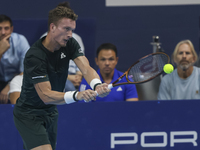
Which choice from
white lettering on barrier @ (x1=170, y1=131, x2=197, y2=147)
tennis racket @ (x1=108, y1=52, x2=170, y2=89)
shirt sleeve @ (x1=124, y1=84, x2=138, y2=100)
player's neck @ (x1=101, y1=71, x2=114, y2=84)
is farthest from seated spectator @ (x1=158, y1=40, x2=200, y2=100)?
tennis racket @ (x1=108, y1=52, x2=170, y2=89)

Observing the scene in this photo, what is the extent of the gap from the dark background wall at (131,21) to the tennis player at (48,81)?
3.18m

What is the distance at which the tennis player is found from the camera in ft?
9.43

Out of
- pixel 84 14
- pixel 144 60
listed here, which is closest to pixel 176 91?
pixel 144 60

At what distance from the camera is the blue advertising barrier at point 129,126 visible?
4219mm

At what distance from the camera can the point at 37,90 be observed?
2.92 metres

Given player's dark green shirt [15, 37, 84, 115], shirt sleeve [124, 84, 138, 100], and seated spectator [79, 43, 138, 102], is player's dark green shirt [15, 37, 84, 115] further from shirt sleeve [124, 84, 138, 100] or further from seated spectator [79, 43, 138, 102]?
shirt sleeve [124, 84, 138, 100]

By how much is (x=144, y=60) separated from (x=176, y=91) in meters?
1.16

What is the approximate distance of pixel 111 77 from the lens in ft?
15.3

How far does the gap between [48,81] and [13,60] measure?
2397 millimetres

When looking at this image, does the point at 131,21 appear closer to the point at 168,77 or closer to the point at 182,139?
the point at 168,77

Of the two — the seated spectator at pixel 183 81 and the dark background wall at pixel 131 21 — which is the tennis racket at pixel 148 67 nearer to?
the seated spectator at pixel 183 81

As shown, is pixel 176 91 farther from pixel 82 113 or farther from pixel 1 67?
pixel 1 67

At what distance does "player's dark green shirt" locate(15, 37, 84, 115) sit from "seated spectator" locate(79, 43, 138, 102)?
1301 millimetres

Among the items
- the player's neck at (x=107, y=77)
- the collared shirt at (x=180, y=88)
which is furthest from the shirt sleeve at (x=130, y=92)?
the collared shirt at (x=180, y=88)
